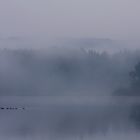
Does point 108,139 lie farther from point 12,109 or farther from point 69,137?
point 12,109

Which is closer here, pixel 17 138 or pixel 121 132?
pixel 17 138

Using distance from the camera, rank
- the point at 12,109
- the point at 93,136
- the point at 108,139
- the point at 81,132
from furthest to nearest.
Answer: the point at 12,109, the point at 81,132, the point at 93,136, the point at 108,139

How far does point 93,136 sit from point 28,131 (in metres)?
9.08

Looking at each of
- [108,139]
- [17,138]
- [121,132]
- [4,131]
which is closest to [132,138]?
[108,139]

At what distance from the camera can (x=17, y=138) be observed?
177 ft

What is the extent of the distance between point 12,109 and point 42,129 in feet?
233

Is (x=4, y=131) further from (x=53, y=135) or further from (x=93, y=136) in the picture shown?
(x=93, y=136)

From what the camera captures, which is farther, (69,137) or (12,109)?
(12,109)

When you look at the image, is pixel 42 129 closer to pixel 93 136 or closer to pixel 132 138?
pixel 93 136

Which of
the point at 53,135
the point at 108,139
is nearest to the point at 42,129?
the point at 53,135

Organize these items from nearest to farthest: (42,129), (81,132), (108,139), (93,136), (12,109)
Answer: (108,139) < (93,136) < (81,132) < (42,129) < (12,109)

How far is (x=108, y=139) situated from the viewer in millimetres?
51562

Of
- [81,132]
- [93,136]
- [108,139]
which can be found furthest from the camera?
[81,132]

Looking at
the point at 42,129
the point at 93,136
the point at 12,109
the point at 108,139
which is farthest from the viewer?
the point at 12,109
